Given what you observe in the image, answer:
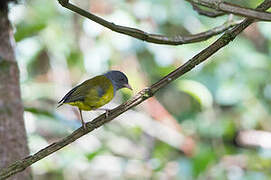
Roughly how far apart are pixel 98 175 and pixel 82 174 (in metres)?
0.18

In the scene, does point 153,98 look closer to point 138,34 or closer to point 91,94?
point 91,94

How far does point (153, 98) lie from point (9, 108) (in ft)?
5.62

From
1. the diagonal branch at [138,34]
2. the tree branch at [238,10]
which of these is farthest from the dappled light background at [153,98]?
the tree branch at [238,10]

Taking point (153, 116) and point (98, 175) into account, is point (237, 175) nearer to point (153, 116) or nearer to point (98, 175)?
point (153, 116)

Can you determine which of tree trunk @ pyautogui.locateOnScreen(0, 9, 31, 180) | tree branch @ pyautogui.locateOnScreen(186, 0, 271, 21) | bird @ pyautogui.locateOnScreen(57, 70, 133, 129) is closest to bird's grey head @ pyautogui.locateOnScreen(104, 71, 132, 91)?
bird @ pyautogui.locateOnScreen(57, 70, 133, 129)

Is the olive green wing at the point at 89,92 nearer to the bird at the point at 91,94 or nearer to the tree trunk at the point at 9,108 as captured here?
the bird at the point at 91,94

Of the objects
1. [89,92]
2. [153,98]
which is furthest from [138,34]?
[153,98]

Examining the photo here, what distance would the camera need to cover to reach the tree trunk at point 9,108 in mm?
2438

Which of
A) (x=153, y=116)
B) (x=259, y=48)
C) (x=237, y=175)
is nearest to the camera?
(x=237, y=175)

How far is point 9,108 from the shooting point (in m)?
2.53

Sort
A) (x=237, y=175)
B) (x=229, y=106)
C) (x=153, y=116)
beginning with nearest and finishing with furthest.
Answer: (x=237, y=175) < (x=153, y=116) < (x=229, y=106)

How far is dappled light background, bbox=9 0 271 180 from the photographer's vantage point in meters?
3.85

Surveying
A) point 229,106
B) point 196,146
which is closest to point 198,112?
point 229,106

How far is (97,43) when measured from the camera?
4.18m
